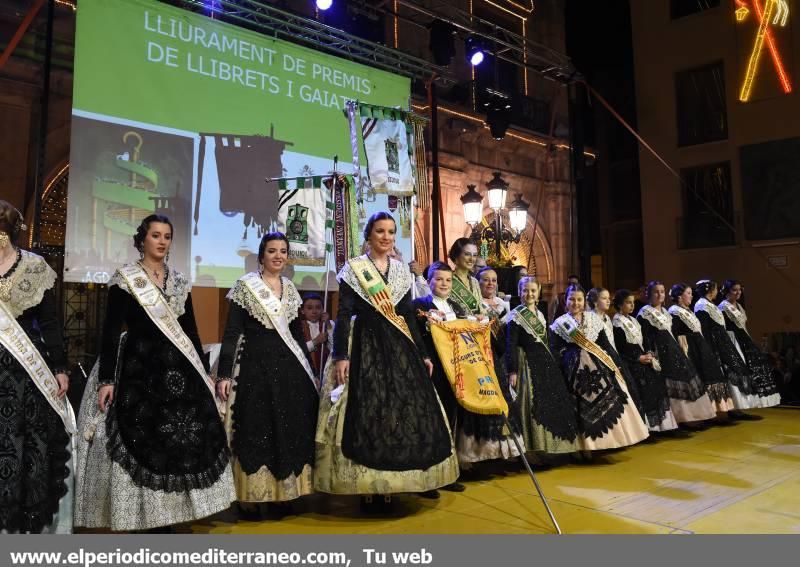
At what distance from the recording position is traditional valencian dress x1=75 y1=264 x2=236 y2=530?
2.67 metres

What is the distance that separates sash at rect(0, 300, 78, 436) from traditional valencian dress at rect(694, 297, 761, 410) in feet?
19.3

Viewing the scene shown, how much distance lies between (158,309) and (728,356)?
5.60 m

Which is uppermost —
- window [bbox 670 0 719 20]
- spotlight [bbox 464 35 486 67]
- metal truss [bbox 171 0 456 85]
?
window [bbox 670 0 719 20]

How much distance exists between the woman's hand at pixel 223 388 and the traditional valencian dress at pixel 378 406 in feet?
1.63

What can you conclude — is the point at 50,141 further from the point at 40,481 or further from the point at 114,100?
the point at 40,481

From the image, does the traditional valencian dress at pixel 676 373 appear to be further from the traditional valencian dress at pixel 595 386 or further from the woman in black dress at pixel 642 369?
the traditional valencian dress at pixel 595 386

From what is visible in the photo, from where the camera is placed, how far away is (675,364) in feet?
18.4

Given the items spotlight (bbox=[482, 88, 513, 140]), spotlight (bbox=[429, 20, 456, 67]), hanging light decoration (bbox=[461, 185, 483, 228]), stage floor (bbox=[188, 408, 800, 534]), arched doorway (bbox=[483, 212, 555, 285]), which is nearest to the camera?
stage floor (bbox=[188, 408, 800, 534])

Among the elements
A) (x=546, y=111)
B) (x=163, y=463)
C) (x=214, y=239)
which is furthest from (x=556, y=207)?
(x=163, y=463)

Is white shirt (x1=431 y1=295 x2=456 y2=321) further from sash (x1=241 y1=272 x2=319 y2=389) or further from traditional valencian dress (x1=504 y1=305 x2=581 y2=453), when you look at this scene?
sash (x1=241 y1=272 x2=319 y2=389)

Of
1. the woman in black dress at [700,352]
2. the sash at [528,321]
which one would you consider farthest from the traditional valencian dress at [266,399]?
the woman in black dress at [700,352]

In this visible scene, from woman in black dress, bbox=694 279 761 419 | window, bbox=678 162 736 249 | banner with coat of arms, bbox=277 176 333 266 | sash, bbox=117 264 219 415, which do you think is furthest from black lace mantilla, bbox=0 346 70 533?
window, bbox=678 162 736 249

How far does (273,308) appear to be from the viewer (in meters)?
3.27

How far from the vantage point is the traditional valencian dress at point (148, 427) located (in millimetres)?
2666
